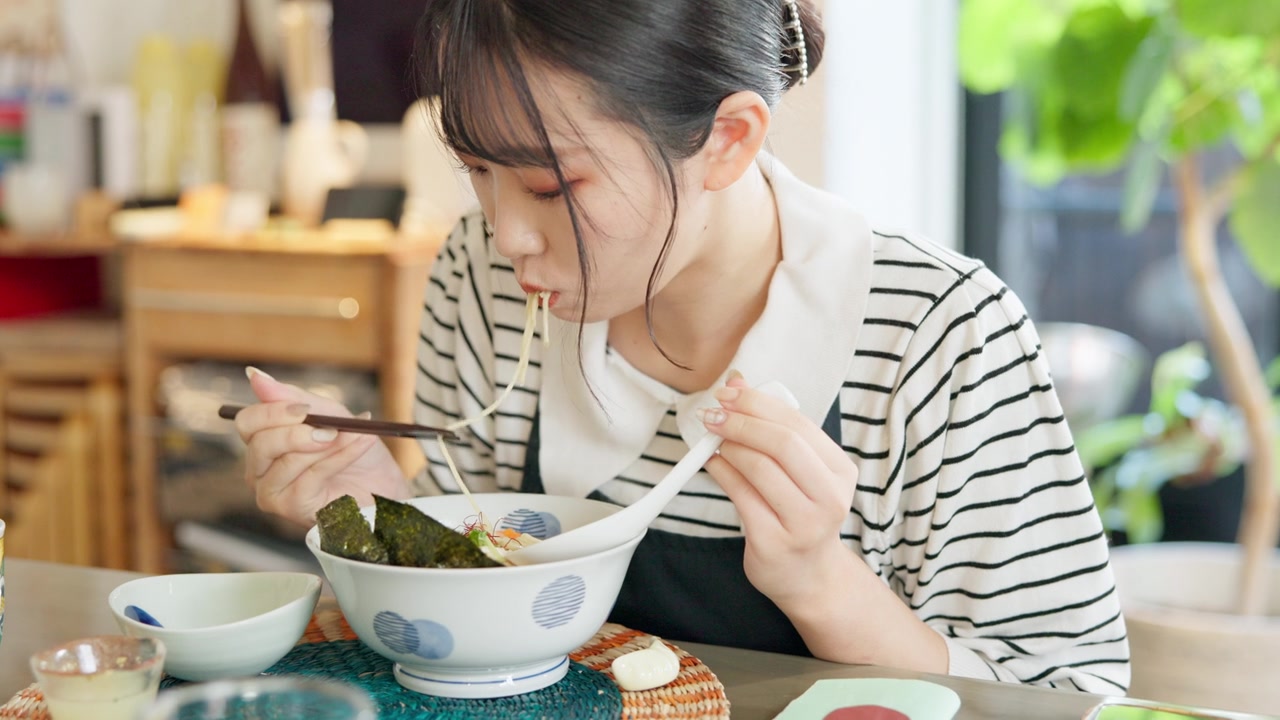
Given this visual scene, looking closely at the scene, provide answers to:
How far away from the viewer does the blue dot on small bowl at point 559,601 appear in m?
0.79

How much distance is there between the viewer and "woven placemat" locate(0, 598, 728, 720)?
0.79 metres

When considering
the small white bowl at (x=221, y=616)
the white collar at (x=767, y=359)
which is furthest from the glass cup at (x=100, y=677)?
the white collar at (x=767, y=359)

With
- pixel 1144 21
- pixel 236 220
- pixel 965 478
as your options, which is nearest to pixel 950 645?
pixel 965 478

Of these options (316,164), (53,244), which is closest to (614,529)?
(316,164)

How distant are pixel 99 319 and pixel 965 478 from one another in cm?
268

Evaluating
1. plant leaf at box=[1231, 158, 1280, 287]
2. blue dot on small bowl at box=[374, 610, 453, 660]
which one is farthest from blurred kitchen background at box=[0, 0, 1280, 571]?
blue dot on small bowl at box=[374, 610, 453, 660]

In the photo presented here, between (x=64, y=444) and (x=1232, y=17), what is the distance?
247 centimetres

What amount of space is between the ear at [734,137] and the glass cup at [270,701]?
574mm

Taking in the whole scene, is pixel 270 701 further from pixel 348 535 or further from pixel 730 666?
pixel 730 666

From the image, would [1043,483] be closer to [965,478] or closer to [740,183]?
[965,478]

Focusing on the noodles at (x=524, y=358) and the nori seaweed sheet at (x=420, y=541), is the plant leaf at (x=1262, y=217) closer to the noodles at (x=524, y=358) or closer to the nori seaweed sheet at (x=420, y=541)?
A: the noodles at (x=524, y=358)

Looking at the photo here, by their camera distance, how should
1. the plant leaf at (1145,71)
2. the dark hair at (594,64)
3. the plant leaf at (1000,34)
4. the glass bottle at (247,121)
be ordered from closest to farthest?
the dark hair at (594,64) < the plant leaf at (1145,71) < the plant leaf at (1000,34) < the glass bottle at (247,121)

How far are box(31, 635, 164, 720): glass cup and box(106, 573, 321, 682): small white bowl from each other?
0.20 feet

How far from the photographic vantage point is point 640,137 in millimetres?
923
